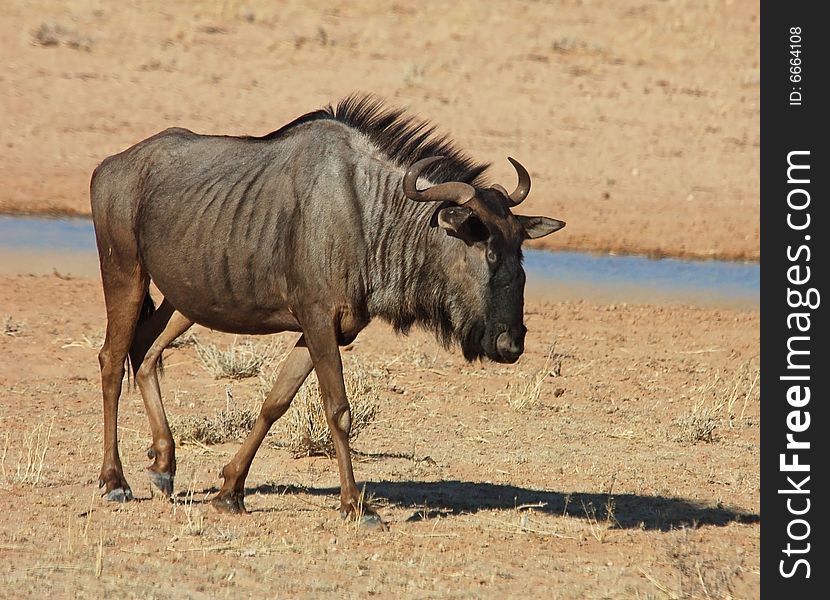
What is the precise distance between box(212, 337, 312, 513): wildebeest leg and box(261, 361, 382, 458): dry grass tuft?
112 cm

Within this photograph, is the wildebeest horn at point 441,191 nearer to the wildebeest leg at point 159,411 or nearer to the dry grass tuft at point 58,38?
the wildebeest leg at point 159,411

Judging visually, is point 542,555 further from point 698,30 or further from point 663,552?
point 698,30

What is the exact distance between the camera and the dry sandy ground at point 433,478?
5.97m

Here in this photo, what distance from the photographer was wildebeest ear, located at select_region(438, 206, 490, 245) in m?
6.41

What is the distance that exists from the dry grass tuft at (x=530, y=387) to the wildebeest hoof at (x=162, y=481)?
120 inches

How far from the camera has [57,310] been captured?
1153 cm

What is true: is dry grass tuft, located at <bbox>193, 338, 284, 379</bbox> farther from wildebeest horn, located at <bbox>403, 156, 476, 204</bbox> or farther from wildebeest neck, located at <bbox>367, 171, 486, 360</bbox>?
wildebeest horn, located at <bbox>403, 156, 476, 204</bbox>

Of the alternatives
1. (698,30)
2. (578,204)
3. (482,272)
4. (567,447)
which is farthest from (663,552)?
(698,30)

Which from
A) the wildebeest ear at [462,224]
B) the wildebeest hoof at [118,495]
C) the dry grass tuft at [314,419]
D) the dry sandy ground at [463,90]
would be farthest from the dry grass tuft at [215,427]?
the dry sandy ground at [463,90]

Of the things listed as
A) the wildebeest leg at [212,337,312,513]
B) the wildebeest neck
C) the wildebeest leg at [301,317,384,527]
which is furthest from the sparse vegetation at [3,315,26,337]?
the wildebeest neck

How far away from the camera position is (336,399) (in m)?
6.72

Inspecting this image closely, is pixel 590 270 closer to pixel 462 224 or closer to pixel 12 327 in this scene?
pixel 12 327

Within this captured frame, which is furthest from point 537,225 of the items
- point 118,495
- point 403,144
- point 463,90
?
point 463,90

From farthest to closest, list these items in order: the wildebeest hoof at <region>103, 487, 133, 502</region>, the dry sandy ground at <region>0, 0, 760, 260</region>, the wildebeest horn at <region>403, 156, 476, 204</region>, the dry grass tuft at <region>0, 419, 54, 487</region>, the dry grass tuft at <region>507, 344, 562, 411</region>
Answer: the dry sandy ground at <region>0, 0, 760, 260</region>
the dry grass tuft at <region>507, 344, 562, 411</region>
the dry grass tuft at <region>0, 419, 54, 487</region>
the wildebeest hoof at <region>103, 487, 133, 502</region>
the wildebeest horn at <region>403, 156, 476, 204</region>
